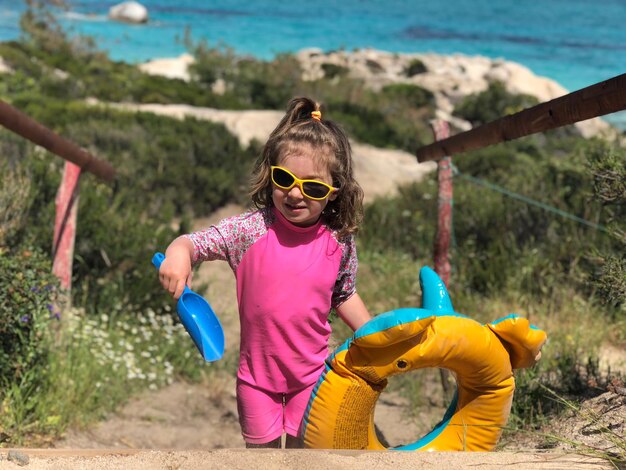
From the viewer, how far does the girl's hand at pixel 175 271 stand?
2.28 m

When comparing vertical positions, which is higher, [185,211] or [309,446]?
[185,211]

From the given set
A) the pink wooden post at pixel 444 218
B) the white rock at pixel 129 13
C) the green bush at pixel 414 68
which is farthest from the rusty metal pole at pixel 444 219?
the white rock at pixel 129 13

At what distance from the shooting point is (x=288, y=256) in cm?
257

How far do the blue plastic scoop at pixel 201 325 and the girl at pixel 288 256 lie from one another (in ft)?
0.75

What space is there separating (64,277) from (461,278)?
307cm

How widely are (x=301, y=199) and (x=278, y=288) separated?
0.28m

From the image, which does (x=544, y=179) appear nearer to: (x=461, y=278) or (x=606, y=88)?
(x=461, y=278)

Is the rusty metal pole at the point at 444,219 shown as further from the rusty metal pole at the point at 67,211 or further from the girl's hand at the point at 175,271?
the girl's hand at the point at 175,271

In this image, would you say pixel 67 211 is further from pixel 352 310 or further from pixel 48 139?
pixel 352 310

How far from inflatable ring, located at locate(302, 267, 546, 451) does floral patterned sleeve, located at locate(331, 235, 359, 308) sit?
0.29 m

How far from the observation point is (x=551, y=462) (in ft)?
7.25

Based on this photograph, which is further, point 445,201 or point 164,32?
point 164,32

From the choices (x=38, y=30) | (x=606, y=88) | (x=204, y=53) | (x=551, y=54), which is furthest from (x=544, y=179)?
(x=551, y=54)

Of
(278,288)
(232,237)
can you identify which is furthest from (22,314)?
(278,288)
